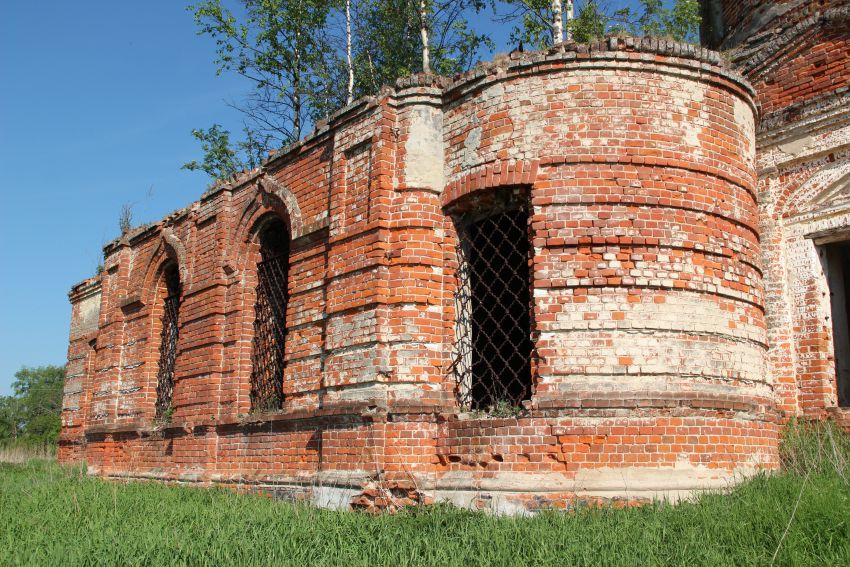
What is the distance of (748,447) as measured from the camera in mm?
6844

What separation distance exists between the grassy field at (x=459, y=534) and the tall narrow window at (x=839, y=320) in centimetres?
164

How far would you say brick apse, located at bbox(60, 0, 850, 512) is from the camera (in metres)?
6.67

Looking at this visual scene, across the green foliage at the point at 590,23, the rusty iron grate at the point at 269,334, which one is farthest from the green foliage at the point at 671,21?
the rusty iron grate at the point at 269,334

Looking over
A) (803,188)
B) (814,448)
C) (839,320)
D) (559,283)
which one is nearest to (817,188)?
(803,188)

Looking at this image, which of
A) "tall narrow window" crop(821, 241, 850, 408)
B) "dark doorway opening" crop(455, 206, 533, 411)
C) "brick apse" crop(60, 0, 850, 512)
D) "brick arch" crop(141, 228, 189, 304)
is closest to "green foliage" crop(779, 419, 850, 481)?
"brick apse" crop(60, 0, 850, 512)

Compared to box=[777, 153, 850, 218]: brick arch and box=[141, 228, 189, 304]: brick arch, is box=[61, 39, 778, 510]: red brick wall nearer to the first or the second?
box=[777, 153, 850, 218]: brick arch

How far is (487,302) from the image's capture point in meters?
8.25

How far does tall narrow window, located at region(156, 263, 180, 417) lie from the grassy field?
16.8ft

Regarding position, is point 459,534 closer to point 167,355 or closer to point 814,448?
point 814,448

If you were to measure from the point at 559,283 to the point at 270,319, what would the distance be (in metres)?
4.76

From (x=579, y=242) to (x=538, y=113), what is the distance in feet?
4.63

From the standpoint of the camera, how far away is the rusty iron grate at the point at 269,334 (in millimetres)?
9781

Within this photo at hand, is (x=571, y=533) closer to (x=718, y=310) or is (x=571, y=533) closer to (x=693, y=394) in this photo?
(x=693, y=394)

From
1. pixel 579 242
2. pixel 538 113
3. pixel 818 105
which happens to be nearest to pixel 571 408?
pixel 579 242
